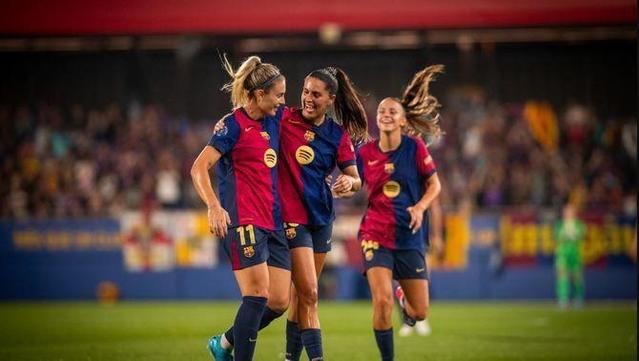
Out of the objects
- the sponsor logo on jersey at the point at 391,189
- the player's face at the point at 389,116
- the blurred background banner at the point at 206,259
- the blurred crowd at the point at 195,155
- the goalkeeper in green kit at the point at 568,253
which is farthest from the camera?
the blurred crowd at the point at 195,155

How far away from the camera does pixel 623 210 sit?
24484mm

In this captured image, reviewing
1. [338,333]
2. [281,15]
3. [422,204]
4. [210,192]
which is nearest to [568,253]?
[338,333]

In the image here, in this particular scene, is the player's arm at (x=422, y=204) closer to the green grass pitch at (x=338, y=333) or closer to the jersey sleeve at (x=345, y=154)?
the jersey sleeve at (x=345, y=154)

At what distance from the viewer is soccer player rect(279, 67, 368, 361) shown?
29.1ft

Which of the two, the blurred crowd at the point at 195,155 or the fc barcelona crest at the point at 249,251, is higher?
the blurred crowd at the point at 195,155

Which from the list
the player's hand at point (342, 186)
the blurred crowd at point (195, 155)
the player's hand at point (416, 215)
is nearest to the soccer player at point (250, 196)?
the player's hand at point (342, 186)

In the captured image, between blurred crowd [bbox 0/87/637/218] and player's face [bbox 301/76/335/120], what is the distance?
15873 mm

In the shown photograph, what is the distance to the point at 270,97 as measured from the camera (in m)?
8.55

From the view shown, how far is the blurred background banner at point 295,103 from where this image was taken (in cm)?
2461

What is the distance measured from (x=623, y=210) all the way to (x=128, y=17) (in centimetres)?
1354

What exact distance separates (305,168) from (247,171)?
2.44ft

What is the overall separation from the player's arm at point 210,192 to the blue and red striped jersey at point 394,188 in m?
2.33

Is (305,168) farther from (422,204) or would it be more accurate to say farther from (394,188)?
(394,188)

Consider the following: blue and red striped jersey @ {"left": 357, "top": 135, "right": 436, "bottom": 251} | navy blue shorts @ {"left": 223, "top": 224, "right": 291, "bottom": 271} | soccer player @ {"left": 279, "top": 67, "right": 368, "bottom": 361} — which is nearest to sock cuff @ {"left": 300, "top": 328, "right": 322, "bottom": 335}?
soccer player @ {"left": 279, "top": 67, "right": 368, "bottom": 361}
